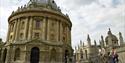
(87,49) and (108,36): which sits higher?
(108,36)

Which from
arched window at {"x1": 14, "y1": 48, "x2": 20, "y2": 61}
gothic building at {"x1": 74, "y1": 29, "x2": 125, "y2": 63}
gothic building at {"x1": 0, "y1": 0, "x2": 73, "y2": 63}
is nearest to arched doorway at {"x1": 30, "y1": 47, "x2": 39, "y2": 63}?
gothic building at {"x1": 0, "y1": 0, "x2": 73, "y2": 63}

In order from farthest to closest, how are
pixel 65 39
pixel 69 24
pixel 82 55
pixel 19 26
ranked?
pixel 82 55, pixel 69 24, pixel 65 39, pixel 19 26

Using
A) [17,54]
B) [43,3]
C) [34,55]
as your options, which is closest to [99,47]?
[43,3]

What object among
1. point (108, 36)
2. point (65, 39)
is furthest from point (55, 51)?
point (108, 36)

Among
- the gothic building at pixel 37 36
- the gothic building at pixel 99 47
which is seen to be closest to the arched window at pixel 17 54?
the gothic building at pixel 37 36

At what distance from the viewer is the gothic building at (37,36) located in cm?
3656

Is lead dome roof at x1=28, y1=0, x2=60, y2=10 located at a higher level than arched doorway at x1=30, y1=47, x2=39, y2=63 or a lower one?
higher

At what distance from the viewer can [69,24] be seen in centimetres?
4634

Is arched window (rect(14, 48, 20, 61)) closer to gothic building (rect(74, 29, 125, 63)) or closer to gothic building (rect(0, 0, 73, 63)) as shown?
gothic building (rect(0, 0, 73, 63))

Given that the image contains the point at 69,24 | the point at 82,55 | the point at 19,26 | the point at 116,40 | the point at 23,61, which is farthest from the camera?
the point at 82,55

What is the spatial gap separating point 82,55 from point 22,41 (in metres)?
31.7

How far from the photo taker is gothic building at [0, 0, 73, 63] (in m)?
36.6

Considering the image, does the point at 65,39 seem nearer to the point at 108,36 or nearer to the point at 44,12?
the point at 44,12

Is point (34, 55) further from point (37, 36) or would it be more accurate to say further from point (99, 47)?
point (99, 47)
